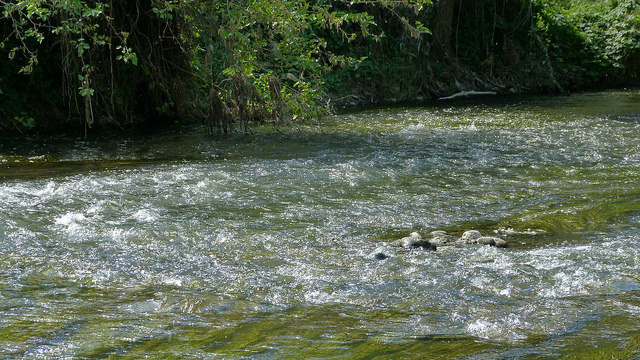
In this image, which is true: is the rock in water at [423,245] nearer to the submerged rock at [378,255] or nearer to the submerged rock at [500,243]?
the submerged rock at [378,255]

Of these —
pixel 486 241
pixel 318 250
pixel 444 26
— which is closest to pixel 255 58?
pixel 318 250

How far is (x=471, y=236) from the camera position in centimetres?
632

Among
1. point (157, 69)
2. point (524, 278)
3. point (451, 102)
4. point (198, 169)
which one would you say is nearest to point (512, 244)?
point (524, 278)

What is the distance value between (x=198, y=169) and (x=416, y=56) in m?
11.3

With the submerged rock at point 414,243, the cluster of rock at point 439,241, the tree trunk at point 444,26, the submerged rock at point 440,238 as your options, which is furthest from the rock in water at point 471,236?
the tree trunk at point 444,26

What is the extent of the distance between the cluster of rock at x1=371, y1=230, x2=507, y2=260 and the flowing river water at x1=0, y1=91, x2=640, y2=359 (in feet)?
0.43

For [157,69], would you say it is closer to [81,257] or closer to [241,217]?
[241,217]

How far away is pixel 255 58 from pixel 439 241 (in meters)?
6.06

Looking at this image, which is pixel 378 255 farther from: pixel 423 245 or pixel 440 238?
pixel 440 238

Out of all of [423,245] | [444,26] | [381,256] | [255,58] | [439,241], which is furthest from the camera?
[444,26]

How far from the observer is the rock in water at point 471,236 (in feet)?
20.5

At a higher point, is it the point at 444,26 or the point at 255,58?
the point at 444,26

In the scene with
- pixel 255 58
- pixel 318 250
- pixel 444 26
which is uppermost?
pixel 444 26

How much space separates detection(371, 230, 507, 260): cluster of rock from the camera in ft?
20.0
